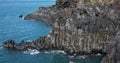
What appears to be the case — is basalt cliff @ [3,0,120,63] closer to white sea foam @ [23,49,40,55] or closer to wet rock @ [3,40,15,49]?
wet rock @ [3,40,15,49]

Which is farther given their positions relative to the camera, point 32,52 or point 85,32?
point 32,52

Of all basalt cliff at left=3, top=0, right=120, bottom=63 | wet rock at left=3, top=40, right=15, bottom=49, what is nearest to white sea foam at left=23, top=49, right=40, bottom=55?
basalt cliff at left=3, top=0, right=120, bottom=63

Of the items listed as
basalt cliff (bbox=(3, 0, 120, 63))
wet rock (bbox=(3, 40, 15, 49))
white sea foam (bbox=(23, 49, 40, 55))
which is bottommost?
white sea foam (bbox=(23, 49, 40, 55))

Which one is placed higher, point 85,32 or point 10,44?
point 85,32

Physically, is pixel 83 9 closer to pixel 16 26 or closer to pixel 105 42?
pixel 105 42

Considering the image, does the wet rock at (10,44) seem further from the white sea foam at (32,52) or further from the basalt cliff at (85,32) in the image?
the white sea foam at (32,52)

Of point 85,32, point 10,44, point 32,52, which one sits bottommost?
point 32,52

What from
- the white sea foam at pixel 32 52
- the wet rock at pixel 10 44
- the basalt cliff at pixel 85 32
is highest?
the basalt cliff at pixel 85 32

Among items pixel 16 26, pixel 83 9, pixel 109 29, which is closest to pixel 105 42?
pixel 109 29

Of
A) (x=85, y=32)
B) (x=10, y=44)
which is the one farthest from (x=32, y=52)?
(x=85, y=32)

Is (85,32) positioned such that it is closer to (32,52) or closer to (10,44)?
(32,52)

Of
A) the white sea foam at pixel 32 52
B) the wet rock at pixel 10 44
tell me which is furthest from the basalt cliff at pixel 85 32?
the white sea foam at pixel 32 52
